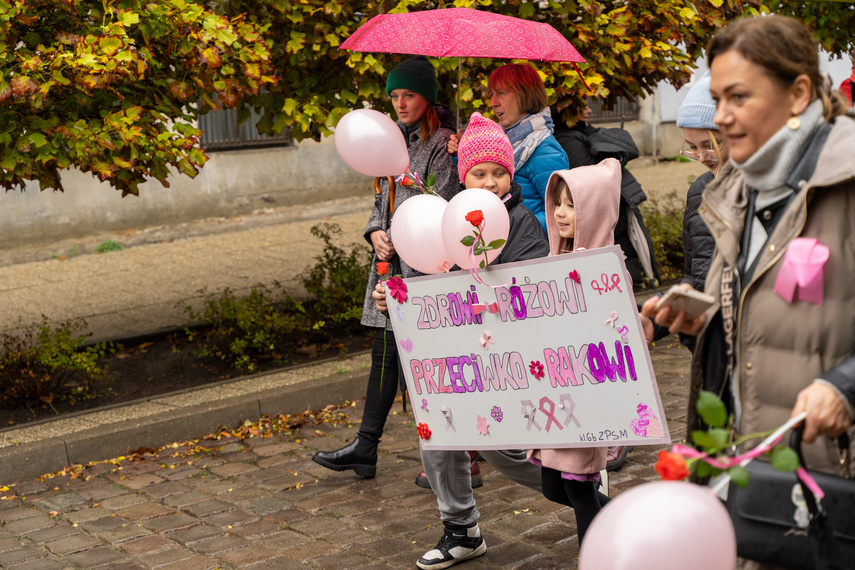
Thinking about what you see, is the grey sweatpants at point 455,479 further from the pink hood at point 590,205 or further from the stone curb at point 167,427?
the stone curb at point 167,427

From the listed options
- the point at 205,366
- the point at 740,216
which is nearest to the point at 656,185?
the point at 205,366

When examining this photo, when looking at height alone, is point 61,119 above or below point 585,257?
above

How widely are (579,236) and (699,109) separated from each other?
665 mm

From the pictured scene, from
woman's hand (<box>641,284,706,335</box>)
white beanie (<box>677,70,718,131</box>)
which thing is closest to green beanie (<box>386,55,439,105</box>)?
white beanie (<box>677,70,718,131</box>)

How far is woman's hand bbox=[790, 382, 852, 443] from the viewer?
2.13 metres

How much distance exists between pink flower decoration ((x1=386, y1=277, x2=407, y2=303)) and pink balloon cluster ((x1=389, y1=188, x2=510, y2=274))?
9 centimetres

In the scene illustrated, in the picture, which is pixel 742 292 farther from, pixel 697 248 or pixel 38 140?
pixel 38 140

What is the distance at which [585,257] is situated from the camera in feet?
11.3

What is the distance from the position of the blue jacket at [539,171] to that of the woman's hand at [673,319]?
6.76ft

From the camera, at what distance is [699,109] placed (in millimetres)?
3789

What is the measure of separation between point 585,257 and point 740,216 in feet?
3.27

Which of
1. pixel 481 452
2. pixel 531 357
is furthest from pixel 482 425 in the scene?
pixel 531 357

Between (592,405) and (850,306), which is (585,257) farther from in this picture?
(850,306)

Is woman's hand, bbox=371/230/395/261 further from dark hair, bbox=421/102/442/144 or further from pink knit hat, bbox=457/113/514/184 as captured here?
pink knit hat, bbox=457/113/514/184
